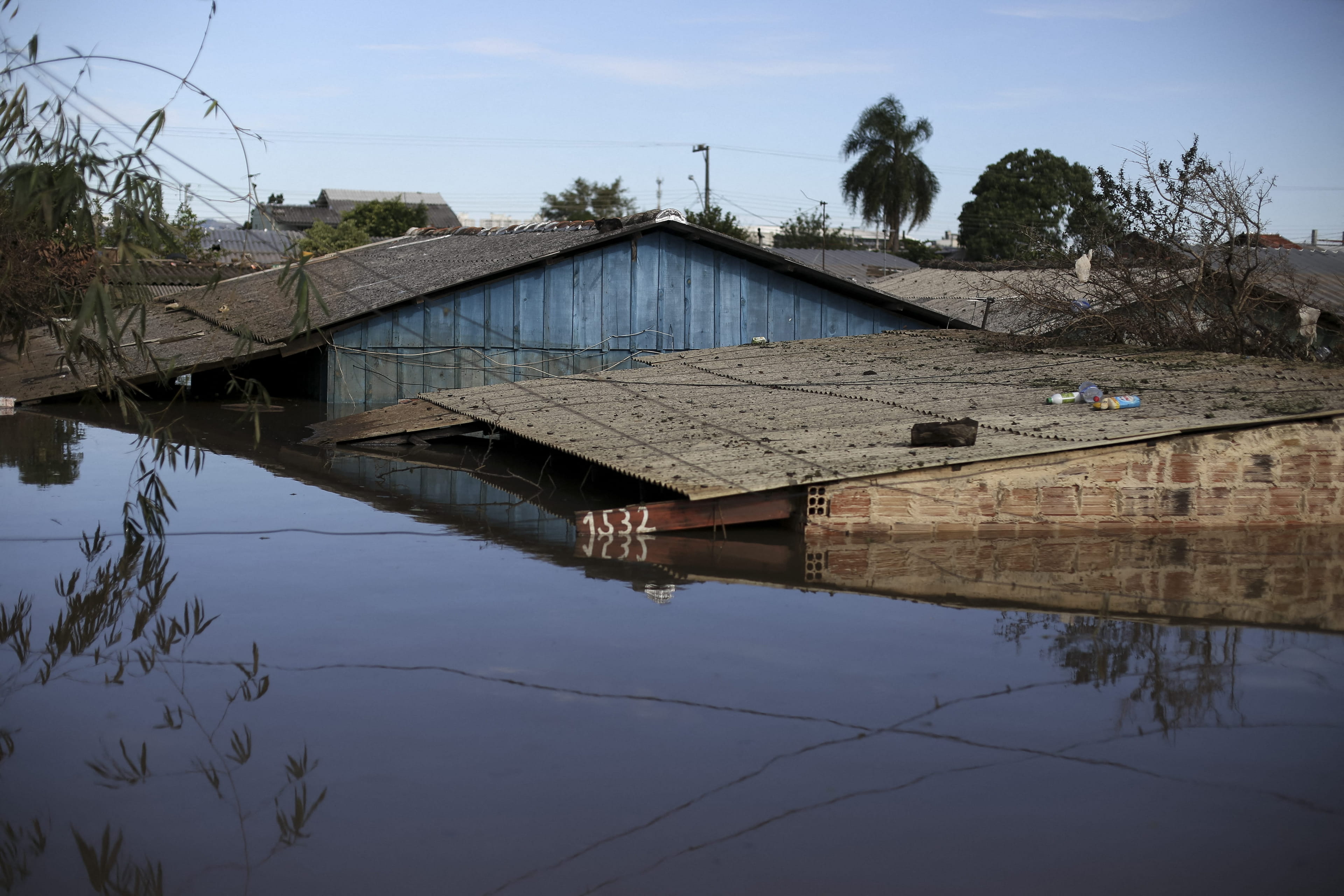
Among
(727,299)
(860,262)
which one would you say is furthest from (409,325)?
(860,262)

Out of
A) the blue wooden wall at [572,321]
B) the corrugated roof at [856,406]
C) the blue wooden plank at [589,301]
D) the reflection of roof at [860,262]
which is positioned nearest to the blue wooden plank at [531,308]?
the blue wooden wall at [572,321]

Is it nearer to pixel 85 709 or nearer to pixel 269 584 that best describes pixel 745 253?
pixel 269 584

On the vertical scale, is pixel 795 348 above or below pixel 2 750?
above

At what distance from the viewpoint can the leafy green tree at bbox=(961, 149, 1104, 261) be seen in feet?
203

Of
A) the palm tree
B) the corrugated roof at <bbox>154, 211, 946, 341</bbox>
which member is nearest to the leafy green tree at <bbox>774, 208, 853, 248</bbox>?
the palm tree

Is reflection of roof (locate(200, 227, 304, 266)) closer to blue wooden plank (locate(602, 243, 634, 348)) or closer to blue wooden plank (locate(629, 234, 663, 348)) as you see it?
blue wooden plank (locate(602, 243, 634, 348))

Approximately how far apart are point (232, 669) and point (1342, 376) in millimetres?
11199

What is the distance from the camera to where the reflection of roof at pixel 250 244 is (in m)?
6.36

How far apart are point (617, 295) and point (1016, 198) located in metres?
50.7

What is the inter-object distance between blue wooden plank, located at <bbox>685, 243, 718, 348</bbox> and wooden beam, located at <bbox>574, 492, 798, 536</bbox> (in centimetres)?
1138

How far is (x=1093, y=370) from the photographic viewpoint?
1288 centimetres

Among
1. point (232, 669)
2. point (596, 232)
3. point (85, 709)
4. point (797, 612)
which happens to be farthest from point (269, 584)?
point (596, 232)

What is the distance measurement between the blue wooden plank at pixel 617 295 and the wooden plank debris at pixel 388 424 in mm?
4624

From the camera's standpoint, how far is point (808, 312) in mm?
21188
